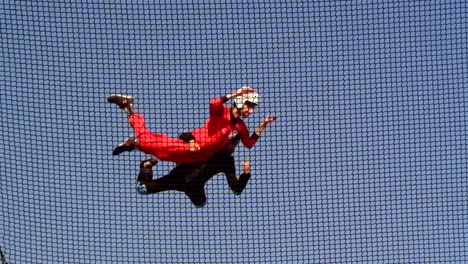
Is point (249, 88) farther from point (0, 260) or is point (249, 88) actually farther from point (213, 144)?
point (0, 260)

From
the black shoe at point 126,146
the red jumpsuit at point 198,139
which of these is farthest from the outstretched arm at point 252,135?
the black shoe at point 126,146

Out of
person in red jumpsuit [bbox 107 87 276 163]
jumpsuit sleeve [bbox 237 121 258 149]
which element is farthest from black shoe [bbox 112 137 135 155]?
jumpsuit sleeve [bbox 237 121 258 149]

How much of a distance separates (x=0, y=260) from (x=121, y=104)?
0.72 meters

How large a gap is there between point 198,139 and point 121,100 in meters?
0.32

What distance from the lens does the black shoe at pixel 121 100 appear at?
13.6ft

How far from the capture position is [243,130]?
13.4ft

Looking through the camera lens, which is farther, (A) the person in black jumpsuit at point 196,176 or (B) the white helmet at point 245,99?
(A) the person in black jumpsuit at point 196,176

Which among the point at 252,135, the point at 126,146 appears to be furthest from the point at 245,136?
the point at 126,146

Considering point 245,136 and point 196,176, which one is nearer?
point 245,136

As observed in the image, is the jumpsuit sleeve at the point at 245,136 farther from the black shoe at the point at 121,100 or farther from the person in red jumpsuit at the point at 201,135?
the black shoe at the point at 121,100

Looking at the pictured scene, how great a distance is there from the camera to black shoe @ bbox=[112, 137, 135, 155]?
162 inches

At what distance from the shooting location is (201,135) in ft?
13.4

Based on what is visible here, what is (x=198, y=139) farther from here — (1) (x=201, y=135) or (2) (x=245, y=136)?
(2) (x=245, y=136)

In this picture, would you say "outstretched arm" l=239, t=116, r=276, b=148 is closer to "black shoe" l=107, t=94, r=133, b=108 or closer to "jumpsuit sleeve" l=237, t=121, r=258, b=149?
"jumpsuit sleeve" l=237, t=121, r=258, b=149
